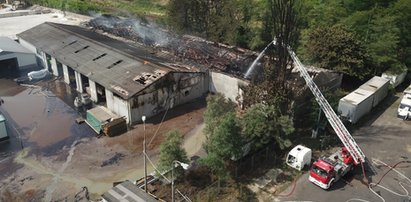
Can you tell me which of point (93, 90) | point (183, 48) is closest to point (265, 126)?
point (93, 90)

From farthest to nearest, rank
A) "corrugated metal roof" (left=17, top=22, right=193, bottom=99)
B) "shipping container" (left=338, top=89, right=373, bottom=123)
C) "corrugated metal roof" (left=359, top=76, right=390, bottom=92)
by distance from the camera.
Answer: "corrugated metal roof" (left=359, top=76, right=390, bottom=92), "corrugated metal roof" (left=17, top=22, right=193, bottom=99), "shipping container" (left=338, top=89, right=373, bottom=123)

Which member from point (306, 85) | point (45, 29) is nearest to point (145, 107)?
point (306, 85)

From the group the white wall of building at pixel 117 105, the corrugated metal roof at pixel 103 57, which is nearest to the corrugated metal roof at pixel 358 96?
the corrugated metal roof at pixel 103 57

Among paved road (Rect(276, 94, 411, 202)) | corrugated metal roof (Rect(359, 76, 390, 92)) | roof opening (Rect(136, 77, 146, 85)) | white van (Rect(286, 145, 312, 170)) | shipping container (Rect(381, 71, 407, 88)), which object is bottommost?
paved road (Rect(276, 94, 411, 202))

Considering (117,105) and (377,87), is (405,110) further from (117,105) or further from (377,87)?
(117,105)

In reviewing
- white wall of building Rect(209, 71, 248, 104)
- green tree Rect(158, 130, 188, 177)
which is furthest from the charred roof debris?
green tree Rect(158, 130, 188, 177)

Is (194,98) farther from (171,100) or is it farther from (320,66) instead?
(320,66)

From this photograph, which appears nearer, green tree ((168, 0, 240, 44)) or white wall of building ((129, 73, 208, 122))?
white wall of building ((129, 73, 208, 122))

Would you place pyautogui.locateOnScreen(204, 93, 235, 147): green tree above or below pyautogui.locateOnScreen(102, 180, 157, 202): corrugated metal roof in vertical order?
above

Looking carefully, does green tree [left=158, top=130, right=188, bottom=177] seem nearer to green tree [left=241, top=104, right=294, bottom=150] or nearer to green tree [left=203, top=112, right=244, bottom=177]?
green tree [left=203, top=112, right=244, bottom=177]
